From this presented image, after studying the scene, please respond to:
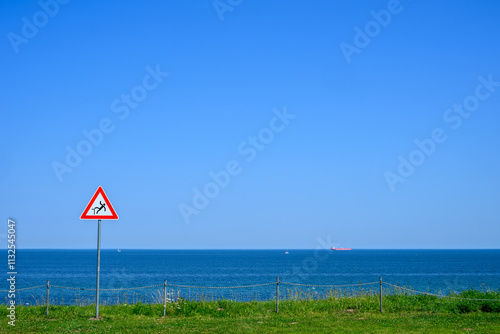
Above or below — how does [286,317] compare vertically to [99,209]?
below

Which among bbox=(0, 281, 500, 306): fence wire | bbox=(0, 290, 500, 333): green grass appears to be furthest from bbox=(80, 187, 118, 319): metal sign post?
bbox=(0, 281, 500, 306): fence wire

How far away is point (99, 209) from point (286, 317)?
26.7 feet

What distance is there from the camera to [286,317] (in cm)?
1909

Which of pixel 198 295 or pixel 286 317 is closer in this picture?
pixel 286 317

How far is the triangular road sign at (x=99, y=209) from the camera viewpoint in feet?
54.8

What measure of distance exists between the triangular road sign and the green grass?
11.9 ft

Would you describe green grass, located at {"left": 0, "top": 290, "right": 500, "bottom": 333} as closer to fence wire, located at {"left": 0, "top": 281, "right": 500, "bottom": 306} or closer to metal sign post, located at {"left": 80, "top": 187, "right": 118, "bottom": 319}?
fence wire, located at {"left": 0, "top": 281, "right": 500, "bottom": 306}

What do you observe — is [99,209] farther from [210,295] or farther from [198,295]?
[210,295]

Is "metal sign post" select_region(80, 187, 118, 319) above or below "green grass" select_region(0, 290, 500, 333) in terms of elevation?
above

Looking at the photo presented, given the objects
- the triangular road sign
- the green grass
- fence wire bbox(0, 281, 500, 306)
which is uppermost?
the triangular road sign

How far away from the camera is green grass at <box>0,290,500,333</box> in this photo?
16080 mm

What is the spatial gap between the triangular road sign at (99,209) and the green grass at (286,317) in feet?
11.9

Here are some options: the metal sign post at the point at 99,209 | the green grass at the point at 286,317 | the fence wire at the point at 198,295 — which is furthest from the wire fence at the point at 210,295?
the metal sign post at the point at 99,209

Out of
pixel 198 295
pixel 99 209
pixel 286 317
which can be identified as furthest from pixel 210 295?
pixel 99 209
